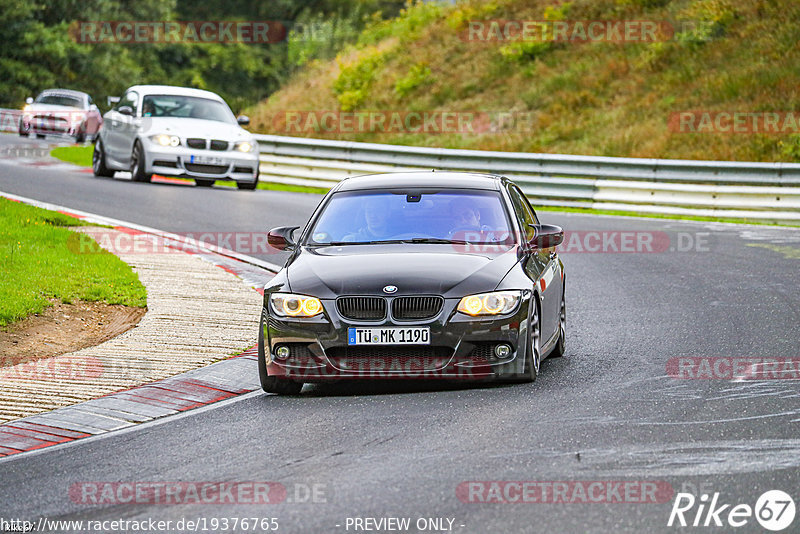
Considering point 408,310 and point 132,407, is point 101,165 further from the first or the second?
point 408,310

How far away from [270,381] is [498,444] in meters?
2.27

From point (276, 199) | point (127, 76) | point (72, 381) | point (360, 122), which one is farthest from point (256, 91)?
point (72, 381)

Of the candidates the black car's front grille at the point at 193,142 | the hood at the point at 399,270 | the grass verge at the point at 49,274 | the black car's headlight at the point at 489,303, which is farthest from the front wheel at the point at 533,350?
the black car's front grille at the point at 193,142

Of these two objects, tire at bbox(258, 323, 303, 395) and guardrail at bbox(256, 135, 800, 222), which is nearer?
tire at bbox(258, 323, 303, 395)

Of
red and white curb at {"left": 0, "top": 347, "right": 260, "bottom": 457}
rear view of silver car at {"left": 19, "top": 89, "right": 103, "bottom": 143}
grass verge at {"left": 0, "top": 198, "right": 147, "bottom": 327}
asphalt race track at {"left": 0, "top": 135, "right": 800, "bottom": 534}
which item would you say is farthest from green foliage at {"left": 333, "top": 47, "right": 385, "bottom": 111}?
red and white curb at {"left": 0, "top": 347, "right": 260, "bottom": 457}

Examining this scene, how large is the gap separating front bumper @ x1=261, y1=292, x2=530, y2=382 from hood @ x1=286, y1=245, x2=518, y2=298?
15 cm

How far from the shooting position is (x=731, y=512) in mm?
5688

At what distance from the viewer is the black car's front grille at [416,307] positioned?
27.9 feet

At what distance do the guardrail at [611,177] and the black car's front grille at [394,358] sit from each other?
1470 cm

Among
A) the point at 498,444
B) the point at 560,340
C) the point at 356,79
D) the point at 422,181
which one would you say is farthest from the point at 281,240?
the point at 356,79

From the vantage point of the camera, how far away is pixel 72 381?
30.1 ft

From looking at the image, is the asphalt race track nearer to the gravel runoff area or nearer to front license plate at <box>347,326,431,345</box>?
front license plate at <box>347,326,431,345</box>

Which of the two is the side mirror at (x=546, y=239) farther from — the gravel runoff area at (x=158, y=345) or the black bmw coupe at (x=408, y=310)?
the gravel runoff area at (x=158, y=345)

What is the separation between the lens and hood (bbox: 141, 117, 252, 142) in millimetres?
23703
